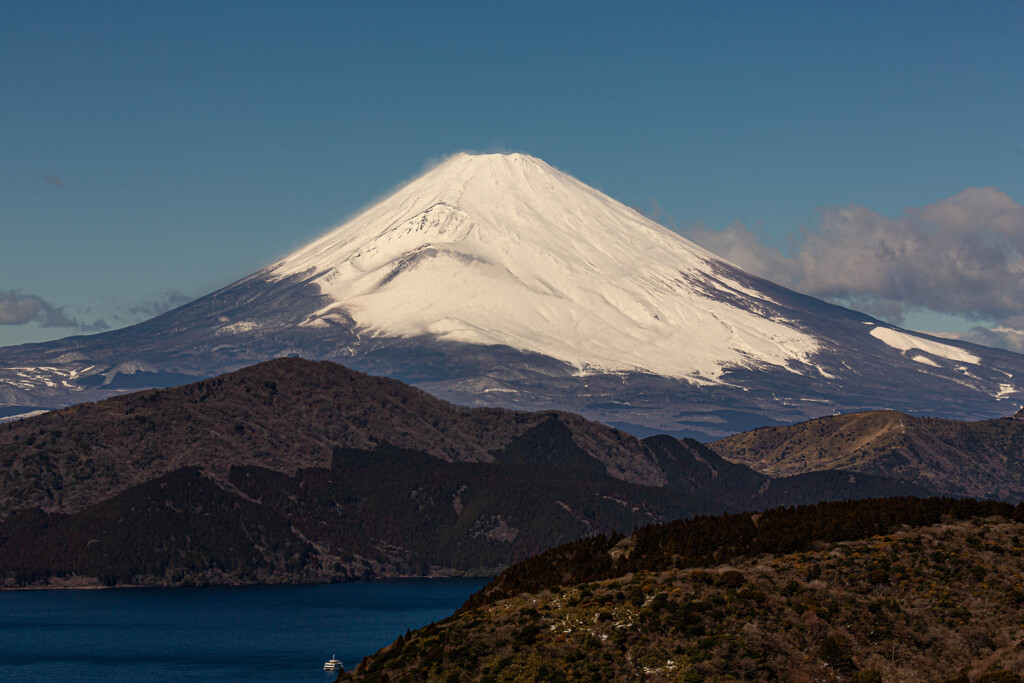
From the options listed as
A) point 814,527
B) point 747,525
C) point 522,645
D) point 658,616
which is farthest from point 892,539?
point 522,645

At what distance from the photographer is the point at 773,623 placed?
424ft

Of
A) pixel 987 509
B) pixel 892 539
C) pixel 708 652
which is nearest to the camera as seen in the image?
pixel 708 652

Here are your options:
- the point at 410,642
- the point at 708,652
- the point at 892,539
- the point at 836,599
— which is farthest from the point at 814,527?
the point at 410,642

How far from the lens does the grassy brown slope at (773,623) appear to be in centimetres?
12362

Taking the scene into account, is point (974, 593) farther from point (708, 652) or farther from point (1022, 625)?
point (708, 652)

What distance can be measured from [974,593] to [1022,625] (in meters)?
6.32

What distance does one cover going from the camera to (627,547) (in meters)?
165

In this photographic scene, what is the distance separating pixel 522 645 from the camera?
132625 millimetres

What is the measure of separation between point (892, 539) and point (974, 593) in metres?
12.9

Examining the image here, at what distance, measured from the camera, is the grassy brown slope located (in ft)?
406

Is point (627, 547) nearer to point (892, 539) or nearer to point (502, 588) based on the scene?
point (502, 588)

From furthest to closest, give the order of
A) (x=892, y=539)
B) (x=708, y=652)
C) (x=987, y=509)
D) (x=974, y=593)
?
(x=987, y=509) < (x=892, y=539) < (x=974, y=593) < (x=708, y=652)

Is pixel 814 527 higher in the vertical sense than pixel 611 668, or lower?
higher

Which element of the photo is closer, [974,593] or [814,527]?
[974,593]
